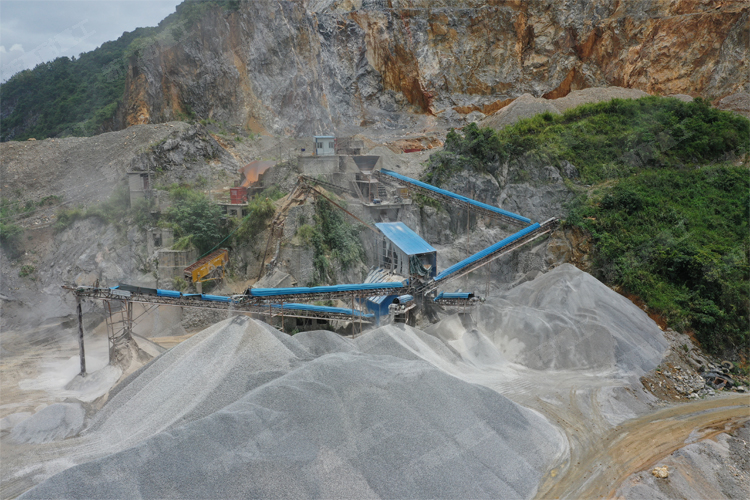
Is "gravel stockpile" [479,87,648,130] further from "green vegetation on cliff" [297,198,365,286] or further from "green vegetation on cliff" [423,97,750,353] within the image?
"green vegetation on cliff" [297,198,365,286]

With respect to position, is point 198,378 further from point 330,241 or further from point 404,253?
point 330,241

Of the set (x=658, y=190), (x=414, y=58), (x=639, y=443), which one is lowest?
(x=639, y=443)

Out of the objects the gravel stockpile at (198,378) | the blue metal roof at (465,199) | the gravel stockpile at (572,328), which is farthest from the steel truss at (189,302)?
the blue metal roof at (465,199)

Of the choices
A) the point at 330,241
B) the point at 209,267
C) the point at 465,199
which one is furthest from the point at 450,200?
the point at 209,267

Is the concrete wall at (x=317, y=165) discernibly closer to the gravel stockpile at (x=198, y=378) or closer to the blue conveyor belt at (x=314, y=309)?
the blue conveyor belt at (x=314, y=309)

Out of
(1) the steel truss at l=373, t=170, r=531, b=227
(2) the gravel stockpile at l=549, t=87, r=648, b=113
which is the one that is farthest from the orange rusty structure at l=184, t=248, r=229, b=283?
(2) the gravel stockpile at l=549, t=87, r=648, b=113

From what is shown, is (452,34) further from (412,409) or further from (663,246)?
(412,409)

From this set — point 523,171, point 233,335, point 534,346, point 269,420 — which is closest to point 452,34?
point 523,171
